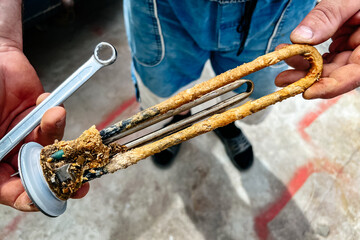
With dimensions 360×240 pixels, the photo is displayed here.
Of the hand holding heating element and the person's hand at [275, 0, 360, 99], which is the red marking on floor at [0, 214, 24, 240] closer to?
the hand holding heating element

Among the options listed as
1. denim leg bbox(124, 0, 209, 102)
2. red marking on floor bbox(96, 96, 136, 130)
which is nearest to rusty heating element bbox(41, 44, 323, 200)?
denim leg bbox(124, 0, 209, 102)

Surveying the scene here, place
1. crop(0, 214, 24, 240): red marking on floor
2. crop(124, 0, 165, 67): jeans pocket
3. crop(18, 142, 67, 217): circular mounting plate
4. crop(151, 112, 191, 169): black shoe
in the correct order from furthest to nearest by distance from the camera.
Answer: crop(151, 112, 191, 169): black shoe → crop(0, 214, 24, 240): red marking on floor → crop(124, 0, 165, 67): jeans pocket → crop(18, 142, 67, 217): circular mounting plate

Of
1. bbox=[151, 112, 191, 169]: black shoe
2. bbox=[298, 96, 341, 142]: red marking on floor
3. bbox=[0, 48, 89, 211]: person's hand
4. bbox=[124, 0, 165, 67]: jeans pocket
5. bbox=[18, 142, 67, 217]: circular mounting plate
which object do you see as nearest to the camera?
bbox=[18, 142, 67, 217]: circular mounting plate

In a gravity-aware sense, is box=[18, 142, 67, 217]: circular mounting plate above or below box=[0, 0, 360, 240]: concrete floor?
above

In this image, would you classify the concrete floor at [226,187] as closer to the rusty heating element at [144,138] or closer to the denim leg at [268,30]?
the denim leg at [268,30]

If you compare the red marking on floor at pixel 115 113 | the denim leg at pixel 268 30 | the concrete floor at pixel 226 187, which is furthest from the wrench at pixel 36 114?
the red marking on floor at pixel 115 113

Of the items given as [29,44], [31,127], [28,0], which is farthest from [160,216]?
[29,44]

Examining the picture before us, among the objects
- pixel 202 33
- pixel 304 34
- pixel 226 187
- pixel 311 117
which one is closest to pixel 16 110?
pixel 202 33
